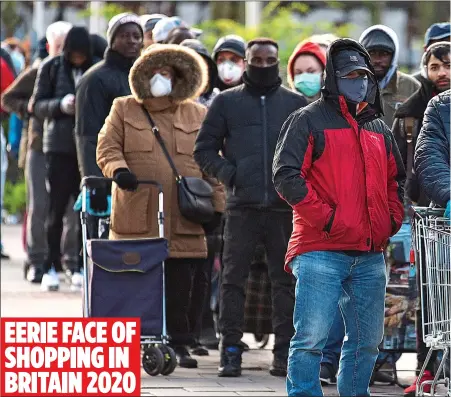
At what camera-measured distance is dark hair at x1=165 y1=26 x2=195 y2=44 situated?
1213cm

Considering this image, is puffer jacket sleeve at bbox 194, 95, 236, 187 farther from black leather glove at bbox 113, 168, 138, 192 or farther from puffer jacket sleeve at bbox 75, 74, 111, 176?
puffer jacket sleeve at bbox 75, 74, 111, 176

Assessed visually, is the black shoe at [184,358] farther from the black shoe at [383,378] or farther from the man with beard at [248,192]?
the black shoe at [383,378]

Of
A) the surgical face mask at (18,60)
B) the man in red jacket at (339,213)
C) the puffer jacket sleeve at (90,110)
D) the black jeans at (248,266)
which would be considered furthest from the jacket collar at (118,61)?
the surgical face mask at (18,60)

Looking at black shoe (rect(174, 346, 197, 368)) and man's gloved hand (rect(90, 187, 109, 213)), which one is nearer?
black shoe (rect(174, 346, 197, 368))

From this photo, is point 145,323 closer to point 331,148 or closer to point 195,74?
point 195,74

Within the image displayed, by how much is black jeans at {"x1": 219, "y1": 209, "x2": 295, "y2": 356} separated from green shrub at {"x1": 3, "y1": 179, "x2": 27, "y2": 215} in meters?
14.3

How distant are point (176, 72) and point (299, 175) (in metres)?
3.03

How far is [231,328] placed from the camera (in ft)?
33.4

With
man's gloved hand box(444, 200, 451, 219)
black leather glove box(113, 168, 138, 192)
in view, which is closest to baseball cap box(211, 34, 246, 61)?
black leather glove box(113, 168, 138, 192)

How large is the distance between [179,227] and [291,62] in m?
1.49

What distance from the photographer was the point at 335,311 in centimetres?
787

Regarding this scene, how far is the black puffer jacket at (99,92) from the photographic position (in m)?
11.4

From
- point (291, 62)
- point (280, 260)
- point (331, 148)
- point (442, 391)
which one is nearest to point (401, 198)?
point (331, 148)

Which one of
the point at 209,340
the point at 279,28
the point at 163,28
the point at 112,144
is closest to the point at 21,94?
the point at 163,28
